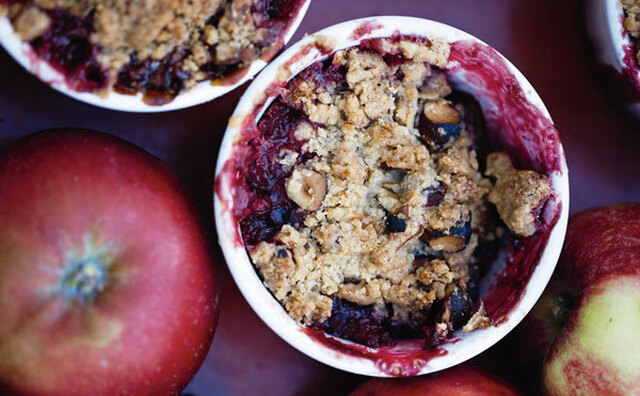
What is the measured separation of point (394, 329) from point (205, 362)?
1.27 feet

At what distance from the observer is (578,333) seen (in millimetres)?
Result: 1219

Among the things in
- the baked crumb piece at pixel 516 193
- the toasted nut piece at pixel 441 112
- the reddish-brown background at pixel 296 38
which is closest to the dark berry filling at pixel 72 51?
the reddish-brown background at pixel 296 38

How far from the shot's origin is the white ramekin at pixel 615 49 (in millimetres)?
1262

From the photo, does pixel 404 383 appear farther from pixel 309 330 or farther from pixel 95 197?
pixel 95 197

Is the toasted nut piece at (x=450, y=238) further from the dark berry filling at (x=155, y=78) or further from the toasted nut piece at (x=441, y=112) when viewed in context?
the dark berry filling at (x=155, y=78)

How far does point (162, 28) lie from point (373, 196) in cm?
45

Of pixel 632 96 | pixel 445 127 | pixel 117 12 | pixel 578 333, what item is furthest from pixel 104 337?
pixel 632 96

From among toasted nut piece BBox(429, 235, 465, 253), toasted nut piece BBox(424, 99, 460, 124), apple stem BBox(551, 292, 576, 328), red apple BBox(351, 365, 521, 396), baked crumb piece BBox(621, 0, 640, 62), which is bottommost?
red apple BBox(351, 365, 521, 396)

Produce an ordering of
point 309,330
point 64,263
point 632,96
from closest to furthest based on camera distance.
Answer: point 64,263
point 309,330
point 632,96

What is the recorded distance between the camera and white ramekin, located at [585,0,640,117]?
1.26 metres

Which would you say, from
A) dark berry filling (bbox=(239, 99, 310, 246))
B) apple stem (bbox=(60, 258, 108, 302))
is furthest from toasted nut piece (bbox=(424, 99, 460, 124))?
apple stem (bbox=(60, 258, 108, 302))

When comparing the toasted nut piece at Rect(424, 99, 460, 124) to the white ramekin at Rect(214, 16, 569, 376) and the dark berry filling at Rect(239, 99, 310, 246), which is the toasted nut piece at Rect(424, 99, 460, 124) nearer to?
the white ramekin at Rect(214, 16, 569, 376)

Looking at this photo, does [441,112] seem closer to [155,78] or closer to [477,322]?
[477,322]

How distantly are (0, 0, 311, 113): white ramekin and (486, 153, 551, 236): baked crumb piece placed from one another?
1.53ft
